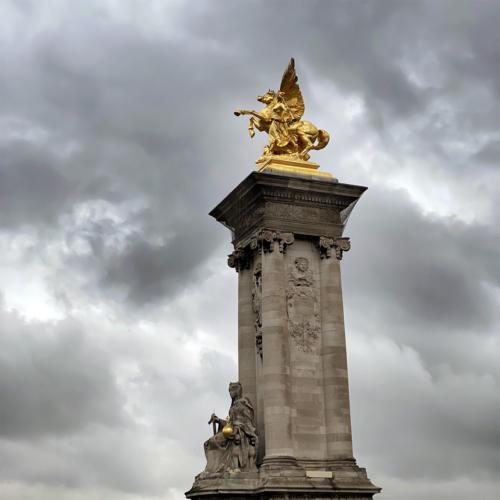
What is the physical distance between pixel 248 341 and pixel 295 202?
530 centimetres

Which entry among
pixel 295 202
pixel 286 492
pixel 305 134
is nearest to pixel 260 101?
pixel 305 134

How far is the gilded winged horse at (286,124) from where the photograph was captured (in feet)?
104

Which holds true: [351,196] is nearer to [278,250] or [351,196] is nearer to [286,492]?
[278,250]

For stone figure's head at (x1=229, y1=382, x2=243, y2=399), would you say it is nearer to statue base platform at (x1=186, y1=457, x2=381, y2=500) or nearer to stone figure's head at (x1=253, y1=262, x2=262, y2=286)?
statue base platform at (x1=186, y1=457, x2=381, y2=500)

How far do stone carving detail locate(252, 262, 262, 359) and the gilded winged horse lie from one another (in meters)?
4.30

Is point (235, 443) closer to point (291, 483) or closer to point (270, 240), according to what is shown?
point (291, 483)

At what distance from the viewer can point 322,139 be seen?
32.1 m

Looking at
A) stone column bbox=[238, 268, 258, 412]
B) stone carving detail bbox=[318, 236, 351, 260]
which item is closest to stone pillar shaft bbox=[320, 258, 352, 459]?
stone carving detail bbox=[318, 236, 351, 260]

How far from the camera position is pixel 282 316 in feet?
93.3

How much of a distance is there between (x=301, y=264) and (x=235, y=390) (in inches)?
192

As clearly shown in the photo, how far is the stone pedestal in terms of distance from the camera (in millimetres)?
26953

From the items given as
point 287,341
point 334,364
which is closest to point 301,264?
point 287,341

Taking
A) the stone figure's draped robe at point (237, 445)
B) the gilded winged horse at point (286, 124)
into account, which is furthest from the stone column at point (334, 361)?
the gilded winged horse at point (286, 124)

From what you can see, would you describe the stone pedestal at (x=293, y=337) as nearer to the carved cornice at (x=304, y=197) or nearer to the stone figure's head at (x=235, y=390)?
the carved cornice at (x=304, y=197)
